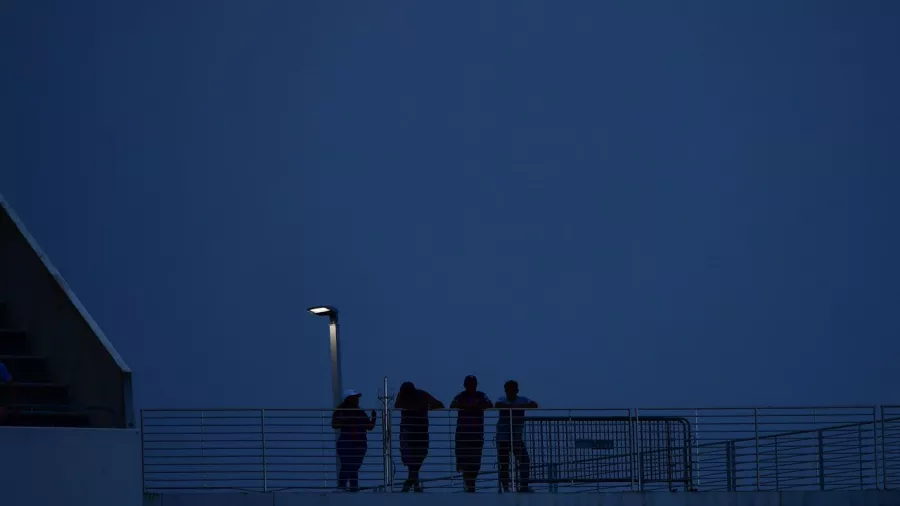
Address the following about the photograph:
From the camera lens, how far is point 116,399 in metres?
9.09

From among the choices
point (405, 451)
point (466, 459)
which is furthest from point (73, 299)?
point (466, 459)

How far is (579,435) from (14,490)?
7.01m

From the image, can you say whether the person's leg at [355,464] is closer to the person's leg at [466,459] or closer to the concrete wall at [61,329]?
the person's leg at [466,459]

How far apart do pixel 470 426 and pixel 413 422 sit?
611mm

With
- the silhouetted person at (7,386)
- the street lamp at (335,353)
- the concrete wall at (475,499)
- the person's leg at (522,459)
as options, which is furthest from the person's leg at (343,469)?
the silhouetted person at (7,386)

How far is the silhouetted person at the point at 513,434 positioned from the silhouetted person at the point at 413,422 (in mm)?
743

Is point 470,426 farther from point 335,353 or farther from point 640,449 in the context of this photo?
point 335,353

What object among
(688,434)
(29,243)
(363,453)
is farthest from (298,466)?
(29,243)

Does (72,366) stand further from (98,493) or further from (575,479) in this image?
(575,479)

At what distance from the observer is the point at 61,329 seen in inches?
378

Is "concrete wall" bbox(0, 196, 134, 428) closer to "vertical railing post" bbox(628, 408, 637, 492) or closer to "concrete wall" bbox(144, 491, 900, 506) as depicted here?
"concrete wall" bbox(144, 491, 900, 506)

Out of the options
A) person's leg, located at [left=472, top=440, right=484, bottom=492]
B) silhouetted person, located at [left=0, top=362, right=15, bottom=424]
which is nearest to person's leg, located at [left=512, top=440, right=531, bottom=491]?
person's leg, located at [left=472, top=440, right=484, bottom=492]

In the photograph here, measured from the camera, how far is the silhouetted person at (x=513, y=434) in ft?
43.6

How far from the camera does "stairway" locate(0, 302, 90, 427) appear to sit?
8625mm
